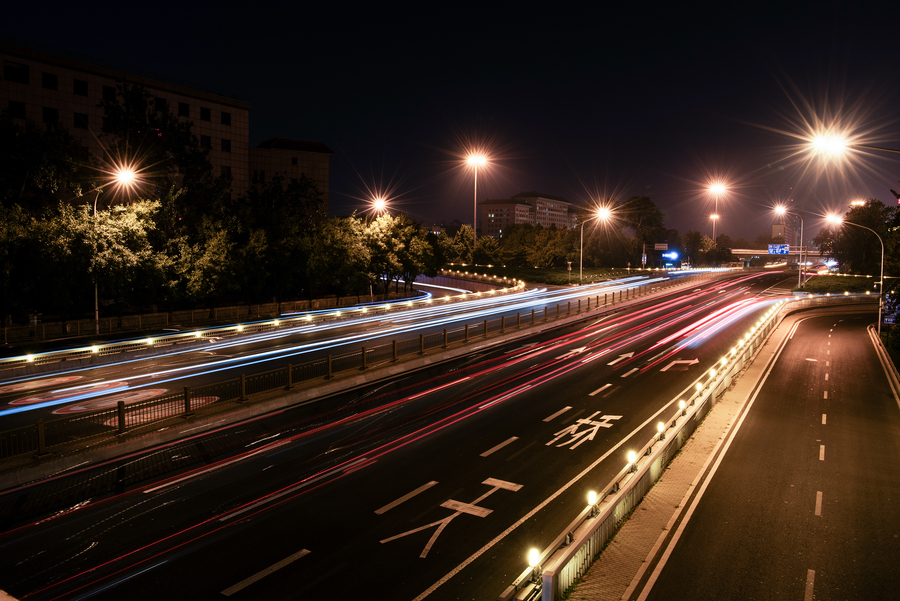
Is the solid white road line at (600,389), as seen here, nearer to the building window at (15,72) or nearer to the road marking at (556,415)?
the road marking at (556,415)

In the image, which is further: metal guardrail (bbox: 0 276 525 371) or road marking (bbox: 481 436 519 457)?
metal guardrail (bbox: 0 276 525 371)

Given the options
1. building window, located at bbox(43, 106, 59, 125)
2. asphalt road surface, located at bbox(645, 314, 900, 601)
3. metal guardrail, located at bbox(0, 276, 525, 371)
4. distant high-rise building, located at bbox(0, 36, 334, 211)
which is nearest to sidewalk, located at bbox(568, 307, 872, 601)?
asphalt road surface, located at bbox(645, 314, 900, 601)

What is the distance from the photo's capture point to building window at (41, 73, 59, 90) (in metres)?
44.6

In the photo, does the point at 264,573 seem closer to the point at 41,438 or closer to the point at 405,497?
the point at 405,497

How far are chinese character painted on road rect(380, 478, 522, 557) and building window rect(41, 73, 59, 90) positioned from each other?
52.7 m

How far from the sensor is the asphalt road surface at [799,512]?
7535 millimetres

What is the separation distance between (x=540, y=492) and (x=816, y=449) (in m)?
8.01

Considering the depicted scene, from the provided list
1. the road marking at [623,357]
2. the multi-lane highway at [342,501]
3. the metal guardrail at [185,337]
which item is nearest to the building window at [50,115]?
the metal guardrail at [185,337]

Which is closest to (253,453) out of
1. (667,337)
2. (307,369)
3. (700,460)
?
(307,369)

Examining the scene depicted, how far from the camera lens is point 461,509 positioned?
31.1 ft

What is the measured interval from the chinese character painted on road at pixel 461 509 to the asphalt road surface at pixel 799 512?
3090 mm

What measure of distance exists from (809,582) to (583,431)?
21.9ft

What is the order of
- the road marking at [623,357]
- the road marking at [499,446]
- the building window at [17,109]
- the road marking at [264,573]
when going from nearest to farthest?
the road marking at [264,573]
the road marking at [499,446]
the road marking at [623,357]
the building window at [17,109]

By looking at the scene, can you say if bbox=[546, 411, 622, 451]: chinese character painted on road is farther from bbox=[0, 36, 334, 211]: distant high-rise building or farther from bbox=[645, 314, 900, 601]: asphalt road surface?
bbox=[0, 36, 334, 211]: distant high-rise building
